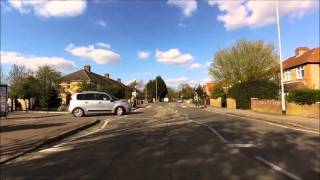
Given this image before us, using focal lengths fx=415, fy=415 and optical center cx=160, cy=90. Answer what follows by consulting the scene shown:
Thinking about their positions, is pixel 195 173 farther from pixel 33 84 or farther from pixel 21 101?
pixel 21 101

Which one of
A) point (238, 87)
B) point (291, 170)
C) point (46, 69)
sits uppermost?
point (46, 69)

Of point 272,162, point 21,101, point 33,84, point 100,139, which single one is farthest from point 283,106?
point 21,101

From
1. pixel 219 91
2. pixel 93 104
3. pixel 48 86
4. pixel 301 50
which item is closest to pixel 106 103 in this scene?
pixel 93 104

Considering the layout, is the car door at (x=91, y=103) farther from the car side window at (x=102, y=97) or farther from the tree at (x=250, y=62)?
the tree at (x=250, y=62)

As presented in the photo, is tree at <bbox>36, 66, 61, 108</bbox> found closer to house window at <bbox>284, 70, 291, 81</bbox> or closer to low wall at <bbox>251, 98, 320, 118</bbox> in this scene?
low wall at <bbox>251, 98, 320, 118</bbox>

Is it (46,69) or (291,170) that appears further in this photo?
(46,69)

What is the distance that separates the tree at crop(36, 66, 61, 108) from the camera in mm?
53906

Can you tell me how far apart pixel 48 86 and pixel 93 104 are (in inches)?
1050

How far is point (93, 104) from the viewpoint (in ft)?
99.4

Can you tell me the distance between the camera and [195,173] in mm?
8164

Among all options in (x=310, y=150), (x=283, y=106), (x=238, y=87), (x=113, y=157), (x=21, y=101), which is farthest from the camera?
(x=21, y=101)

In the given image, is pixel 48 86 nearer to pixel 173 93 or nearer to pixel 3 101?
pixel 3 101

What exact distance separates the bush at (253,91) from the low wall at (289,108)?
6.57ft

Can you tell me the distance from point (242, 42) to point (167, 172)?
48160 mm
